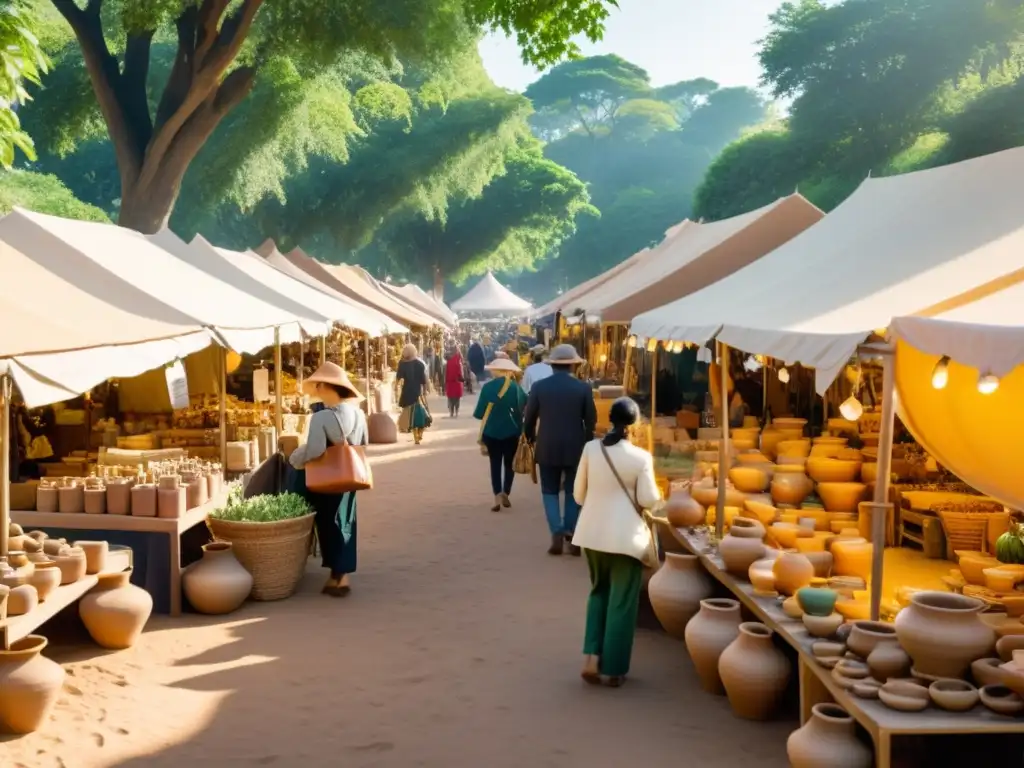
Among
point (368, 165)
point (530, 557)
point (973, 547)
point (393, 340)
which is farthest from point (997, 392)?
point (368, 165)

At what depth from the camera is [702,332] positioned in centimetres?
672

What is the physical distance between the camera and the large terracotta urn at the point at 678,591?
6.23 m

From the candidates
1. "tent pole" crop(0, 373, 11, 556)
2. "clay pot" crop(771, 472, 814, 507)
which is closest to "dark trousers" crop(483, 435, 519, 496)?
"clay pot" crop(771, 472, 814, 507)

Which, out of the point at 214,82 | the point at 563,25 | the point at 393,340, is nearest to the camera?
the point at 563,25

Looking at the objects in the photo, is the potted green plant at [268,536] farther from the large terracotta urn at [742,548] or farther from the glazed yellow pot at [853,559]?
A: the glazed yellow pot at [853,559]

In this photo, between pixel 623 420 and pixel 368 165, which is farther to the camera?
pixel 368 165

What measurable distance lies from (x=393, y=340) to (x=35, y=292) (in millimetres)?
19120

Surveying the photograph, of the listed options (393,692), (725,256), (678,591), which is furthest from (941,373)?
(725,256)

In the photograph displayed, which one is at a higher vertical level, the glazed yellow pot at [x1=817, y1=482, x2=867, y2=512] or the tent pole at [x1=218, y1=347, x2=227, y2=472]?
the tent pole at [x1=218, y1=347, x2=227, y2=472]

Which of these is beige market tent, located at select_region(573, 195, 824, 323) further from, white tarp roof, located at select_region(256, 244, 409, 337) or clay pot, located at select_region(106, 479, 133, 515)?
clay pot, located at select_region(106, 479, 133, 515)

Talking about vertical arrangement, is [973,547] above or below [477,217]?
below

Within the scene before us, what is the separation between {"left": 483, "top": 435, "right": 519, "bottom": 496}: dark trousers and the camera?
10.4m

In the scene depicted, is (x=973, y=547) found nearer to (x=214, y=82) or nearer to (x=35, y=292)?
(x=35, y=292)

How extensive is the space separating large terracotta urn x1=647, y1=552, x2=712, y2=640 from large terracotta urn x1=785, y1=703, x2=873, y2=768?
2068mm
